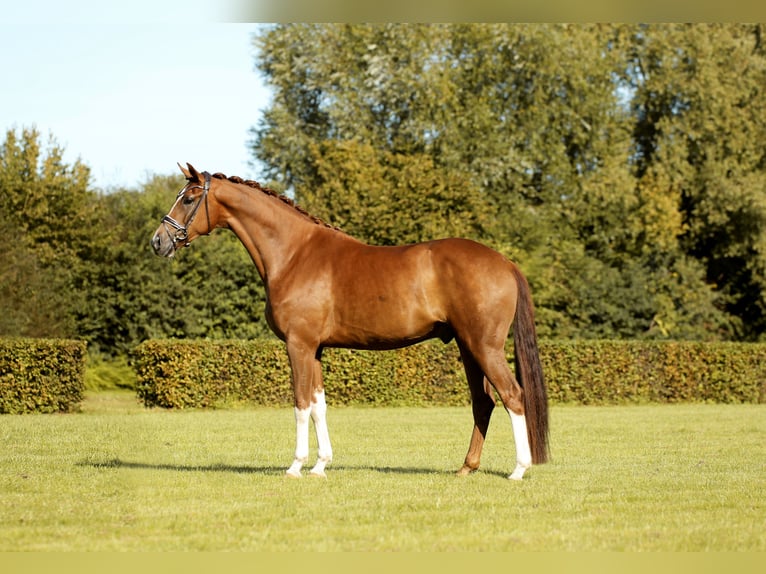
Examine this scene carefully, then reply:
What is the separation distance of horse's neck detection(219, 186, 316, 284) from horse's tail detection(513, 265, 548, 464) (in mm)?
2198

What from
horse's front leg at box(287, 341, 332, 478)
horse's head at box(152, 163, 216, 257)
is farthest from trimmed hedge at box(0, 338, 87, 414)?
horse's front leg at box(287, 341, 332, 478)

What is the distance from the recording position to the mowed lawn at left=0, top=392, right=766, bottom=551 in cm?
659

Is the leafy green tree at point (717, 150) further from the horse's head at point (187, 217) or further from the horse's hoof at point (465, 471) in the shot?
the horse's head at point (187, 217)

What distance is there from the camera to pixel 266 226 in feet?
32.9

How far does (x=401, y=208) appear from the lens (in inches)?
1175

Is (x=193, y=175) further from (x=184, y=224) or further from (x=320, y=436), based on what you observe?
(x=320, y=436)

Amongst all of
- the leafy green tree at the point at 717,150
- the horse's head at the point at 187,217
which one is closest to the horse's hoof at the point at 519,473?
the horse's head at the point at 187,217

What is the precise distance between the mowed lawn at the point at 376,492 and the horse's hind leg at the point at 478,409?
21 cm

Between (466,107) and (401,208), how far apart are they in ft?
29.7

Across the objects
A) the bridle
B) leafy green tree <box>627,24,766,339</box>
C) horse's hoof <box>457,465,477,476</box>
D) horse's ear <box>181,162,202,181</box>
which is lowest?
horse's hoof <box>457,465,477,476</box>

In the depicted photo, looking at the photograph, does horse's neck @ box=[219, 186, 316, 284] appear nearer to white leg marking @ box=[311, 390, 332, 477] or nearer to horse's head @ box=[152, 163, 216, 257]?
horse's head @ box=[152, 163, 216, 257]

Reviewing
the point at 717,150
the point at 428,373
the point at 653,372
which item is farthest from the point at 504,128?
the point at 428,373

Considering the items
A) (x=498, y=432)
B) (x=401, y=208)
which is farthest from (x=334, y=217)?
(x=498, y=432)

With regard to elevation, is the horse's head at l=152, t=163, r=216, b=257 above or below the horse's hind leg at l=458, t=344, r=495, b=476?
above
